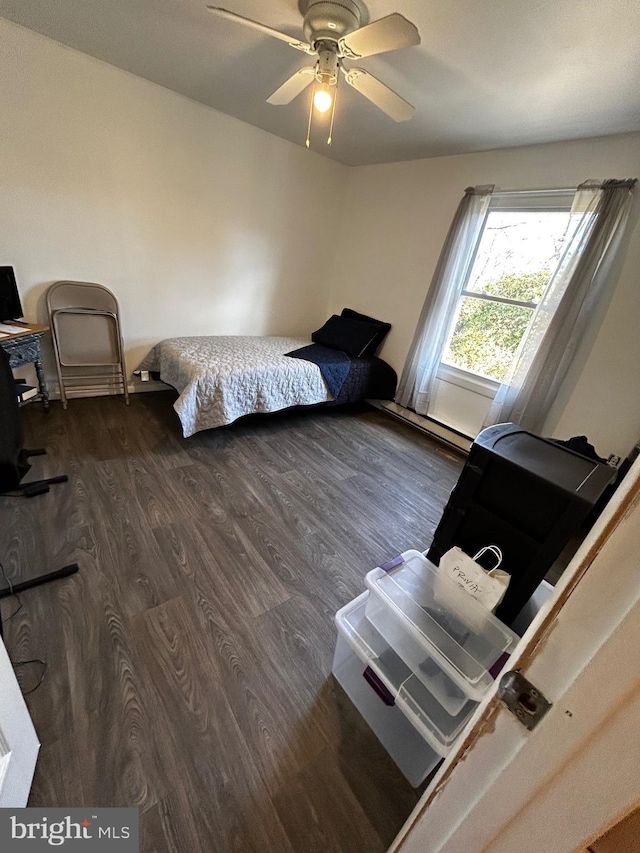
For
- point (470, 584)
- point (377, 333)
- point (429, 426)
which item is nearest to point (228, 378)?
point (377, 333)

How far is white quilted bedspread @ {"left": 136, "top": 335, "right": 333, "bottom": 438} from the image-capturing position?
252 cm

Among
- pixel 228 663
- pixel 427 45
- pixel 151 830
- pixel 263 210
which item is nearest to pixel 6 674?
pixel 151 830

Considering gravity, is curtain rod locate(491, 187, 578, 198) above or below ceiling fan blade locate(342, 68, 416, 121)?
below

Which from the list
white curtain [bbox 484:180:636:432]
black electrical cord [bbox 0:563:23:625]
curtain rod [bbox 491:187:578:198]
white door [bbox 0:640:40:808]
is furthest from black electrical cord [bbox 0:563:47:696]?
curtain rod [bbox 491:187:578:198]

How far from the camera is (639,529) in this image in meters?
0.32

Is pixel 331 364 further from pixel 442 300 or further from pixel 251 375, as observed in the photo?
pixel 442 300

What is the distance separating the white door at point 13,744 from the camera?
0.78 m

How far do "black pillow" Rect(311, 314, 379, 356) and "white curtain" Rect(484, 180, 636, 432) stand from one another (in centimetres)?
142

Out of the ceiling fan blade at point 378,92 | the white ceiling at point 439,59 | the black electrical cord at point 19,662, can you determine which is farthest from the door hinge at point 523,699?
the ceiling fan blade at point 378,92

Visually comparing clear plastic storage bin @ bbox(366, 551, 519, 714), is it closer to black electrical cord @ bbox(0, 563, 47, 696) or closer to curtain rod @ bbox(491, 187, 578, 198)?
black electrical cord @ bbox(0, 563, 47, 696)

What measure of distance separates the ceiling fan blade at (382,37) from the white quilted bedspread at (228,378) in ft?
6.01

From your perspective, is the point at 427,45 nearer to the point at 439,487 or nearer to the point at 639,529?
the point at 639,529

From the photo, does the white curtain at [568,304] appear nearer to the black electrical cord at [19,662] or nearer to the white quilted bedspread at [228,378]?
the white quilted bedspread at [228,378]

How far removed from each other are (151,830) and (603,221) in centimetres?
350
